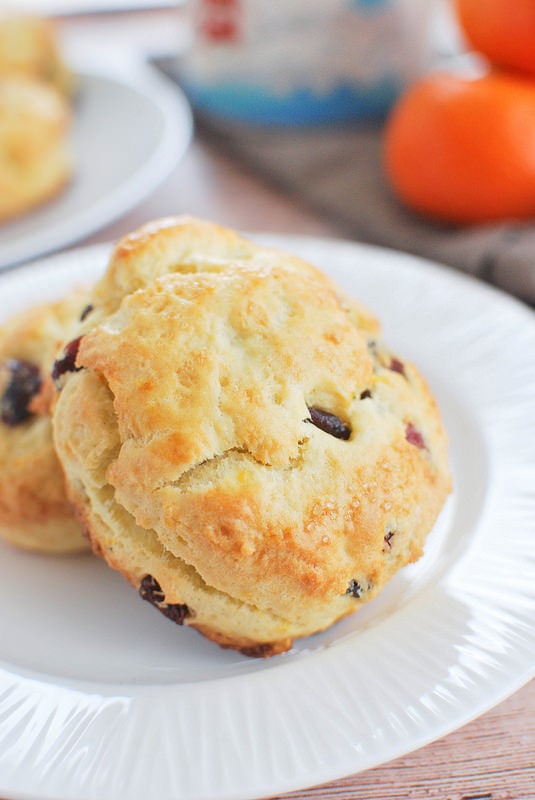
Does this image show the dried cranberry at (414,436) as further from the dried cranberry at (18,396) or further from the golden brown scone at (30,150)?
the golden brown scone at (30,150)

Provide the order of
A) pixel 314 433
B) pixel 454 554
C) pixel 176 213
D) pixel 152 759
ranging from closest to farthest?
pixel 152 759 → pixel 314 433 → pixel 454 554 → pixel 176 213

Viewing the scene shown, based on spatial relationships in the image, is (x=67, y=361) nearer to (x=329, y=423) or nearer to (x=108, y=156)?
(x=329, y=423)

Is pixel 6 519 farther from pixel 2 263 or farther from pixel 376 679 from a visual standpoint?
pixel 2 263

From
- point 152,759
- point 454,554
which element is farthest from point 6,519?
point 454,554

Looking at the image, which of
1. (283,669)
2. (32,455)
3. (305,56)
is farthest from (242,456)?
(305,56)

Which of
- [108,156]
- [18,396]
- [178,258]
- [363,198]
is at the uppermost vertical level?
[178,258]

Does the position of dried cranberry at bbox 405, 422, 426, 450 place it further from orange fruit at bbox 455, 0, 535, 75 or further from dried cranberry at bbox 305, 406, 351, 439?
orange fruit at bbox 455, 0, 535, 75
